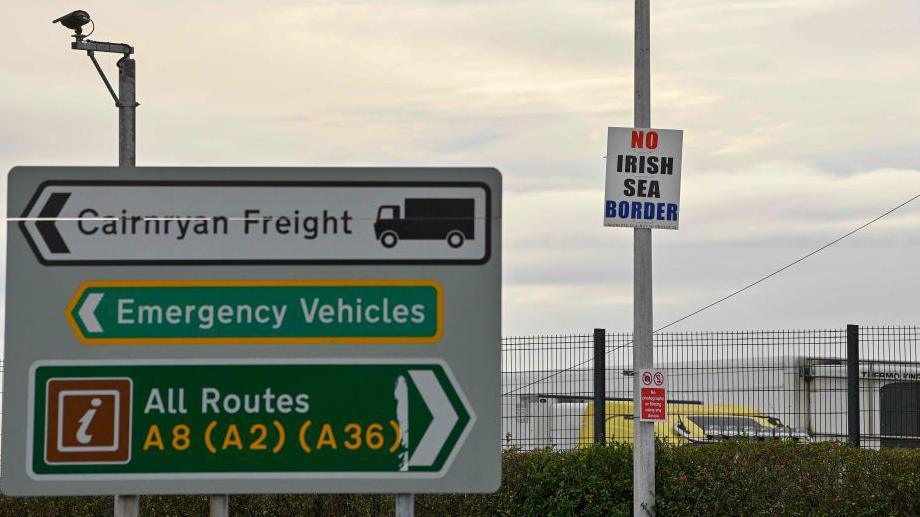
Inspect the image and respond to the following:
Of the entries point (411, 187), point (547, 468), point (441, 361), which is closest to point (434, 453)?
point (441, 361)

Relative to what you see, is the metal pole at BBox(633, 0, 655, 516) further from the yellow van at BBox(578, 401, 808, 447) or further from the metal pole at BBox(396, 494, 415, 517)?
the metal pole at BBox(396, 494, 415, 517)

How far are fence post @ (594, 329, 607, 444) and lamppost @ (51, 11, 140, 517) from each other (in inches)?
246

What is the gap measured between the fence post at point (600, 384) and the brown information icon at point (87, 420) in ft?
41.0

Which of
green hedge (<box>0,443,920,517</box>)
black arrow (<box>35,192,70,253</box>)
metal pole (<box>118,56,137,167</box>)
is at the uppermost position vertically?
metal pole (<box>118,56,137,167</box>)

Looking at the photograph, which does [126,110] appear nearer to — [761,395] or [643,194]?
[643,194]

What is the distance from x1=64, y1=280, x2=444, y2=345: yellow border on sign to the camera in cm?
412

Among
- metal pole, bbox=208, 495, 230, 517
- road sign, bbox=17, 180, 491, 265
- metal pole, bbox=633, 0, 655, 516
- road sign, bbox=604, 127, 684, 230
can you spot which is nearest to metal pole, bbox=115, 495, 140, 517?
metal pole, bbox=208, 495, 230, 517

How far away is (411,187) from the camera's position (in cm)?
417

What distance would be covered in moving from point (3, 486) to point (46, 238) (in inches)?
32.1

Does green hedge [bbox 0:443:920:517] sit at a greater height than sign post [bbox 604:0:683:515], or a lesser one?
lesser

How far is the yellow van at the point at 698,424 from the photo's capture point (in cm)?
1623

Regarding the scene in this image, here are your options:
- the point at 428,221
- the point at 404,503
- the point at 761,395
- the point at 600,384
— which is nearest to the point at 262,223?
the point at 428,221

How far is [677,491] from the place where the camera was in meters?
13.9

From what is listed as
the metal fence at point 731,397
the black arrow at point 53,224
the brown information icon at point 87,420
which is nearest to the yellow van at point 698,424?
the metal fence at point 731,397
